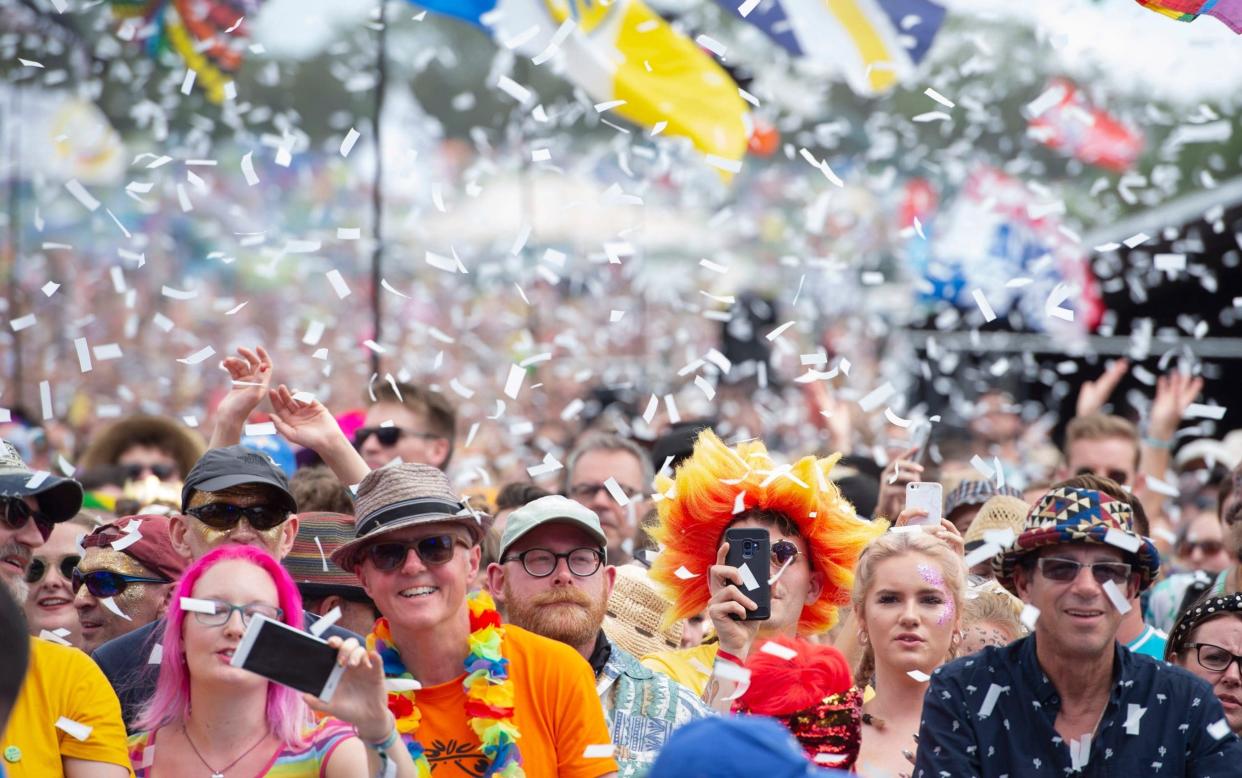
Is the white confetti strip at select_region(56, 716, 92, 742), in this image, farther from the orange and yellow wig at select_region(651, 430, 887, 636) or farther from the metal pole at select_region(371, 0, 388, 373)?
the metal pole at select_region(371, 0, 388, 373)

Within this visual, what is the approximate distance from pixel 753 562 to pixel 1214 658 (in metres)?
1.27

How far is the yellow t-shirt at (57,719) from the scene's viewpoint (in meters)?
3.76

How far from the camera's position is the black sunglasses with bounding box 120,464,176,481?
7.71 meters

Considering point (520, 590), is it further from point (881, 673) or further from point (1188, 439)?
point (1188, 439)

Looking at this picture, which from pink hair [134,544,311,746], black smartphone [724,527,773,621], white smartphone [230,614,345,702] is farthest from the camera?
black smartphone [724,527,773,621]

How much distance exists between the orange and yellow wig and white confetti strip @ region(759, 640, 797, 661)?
683 mm

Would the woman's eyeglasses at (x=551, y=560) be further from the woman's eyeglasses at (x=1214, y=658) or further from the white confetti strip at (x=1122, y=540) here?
the woman's eyeglasses at (x=1214, y=658)

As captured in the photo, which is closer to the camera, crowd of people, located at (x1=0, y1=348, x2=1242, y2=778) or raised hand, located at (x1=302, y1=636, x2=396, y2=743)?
raised hand, located at (x1=302, y1=636, x2=396, y2=743)

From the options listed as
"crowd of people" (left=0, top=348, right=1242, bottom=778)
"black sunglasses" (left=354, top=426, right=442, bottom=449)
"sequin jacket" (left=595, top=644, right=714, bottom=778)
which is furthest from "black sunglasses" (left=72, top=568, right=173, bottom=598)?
"black sunglasses" (left=354, top=426, right=442, bottom=449)

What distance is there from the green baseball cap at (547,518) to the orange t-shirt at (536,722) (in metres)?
0.46

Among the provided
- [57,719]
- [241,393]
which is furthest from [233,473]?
[57,719]

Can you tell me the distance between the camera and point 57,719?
12.5 ft

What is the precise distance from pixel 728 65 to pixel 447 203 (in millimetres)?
6774

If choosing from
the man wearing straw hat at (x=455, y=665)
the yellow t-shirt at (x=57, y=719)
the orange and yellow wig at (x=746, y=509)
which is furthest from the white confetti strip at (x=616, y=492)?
the yellow t-shirt at (x=57, y=719)
